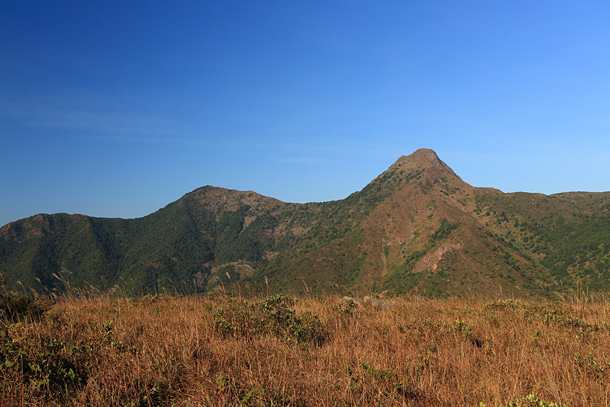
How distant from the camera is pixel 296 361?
3.95 meters

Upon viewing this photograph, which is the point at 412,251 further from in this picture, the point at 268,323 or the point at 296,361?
the point at 296,361

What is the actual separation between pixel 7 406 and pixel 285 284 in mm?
90222

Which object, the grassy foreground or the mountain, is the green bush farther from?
the mountain

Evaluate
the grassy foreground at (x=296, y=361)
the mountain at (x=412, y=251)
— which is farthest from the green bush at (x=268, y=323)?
the mountain at (x=412, y=251)

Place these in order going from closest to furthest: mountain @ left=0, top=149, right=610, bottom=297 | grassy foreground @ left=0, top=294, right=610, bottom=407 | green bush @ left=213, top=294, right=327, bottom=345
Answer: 1. grassy foreground @ left=0, top=294, right=610, bottom=407
2. green bush @ left=213, top=294, right=327, bottom=345
3. mountain @ left=0, top=149, right=610, bottom=297

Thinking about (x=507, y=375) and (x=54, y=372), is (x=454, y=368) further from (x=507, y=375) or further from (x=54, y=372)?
(x=54, y=372)

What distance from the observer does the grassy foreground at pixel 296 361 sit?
123 inches

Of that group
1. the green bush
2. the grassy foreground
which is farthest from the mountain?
the grassy foreground

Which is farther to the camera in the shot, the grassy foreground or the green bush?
the green bush

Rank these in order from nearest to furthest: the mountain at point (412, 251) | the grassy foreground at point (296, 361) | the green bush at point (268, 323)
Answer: the grassy foreground at point (296, 361)
the green bush at point (268, 323)
the mountain at point (412, 251)

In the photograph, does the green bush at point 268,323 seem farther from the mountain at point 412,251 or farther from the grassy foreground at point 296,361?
the mountain at point 412,251

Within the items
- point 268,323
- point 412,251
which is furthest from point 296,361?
point 412,251

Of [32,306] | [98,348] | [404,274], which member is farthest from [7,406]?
[404,274]

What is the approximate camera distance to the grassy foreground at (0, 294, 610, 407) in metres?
3.13
